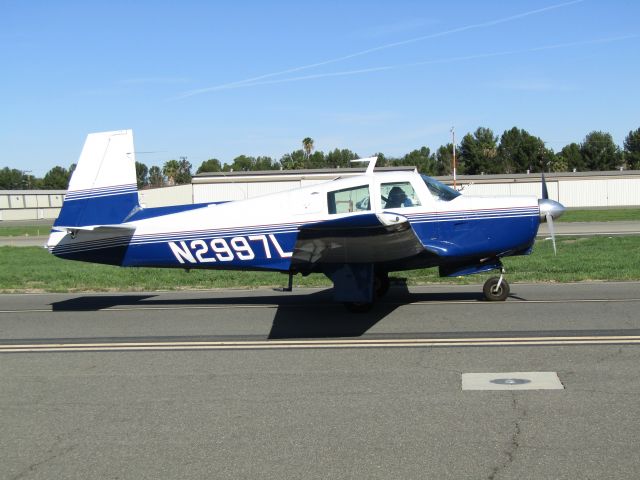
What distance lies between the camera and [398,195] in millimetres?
10531

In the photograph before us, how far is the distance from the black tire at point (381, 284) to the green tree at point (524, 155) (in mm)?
86505

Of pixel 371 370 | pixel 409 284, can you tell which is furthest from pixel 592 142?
pixel 371 370

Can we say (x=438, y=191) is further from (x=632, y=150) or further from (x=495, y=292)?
(x=632, y=150)

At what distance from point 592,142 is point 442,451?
10425 cm

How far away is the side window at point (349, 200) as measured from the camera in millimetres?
10430

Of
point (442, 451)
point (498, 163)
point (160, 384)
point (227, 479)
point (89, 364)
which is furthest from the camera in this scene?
point (498, 163)

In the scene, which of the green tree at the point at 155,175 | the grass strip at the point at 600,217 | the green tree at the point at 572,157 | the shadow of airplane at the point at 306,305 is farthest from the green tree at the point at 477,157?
the shadow of airplane at the point at 306,305

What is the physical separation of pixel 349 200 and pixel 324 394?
4.81 m

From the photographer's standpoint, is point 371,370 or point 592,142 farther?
point 592,142

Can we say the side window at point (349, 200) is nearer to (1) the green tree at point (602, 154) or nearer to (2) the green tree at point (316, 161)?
(1) the green tree at point (602, 154)

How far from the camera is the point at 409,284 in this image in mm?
14070

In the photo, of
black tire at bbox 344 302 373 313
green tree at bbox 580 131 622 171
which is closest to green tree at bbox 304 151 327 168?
green tree at bbox 580 131 622 171

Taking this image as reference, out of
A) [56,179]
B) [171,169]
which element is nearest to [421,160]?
[171,169]

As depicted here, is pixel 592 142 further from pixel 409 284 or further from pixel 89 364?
pixel 89 364
